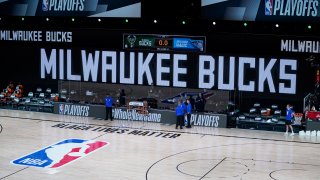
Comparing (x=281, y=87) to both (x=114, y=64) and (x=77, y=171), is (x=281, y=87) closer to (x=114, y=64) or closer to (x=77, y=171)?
(x=114, y=64)

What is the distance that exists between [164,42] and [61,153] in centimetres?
1106

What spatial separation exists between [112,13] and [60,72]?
20.0 feet

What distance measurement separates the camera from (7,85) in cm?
4025

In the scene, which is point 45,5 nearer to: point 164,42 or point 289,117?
point 164,42

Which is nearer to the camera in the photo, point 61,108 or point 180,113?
point 180,113

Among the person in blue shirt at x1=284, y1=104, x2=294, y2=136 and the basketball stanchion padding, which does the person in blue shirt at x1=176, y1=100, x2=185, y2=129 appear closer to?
the person in blue shirt at x1=284, y1=104, x2=294, y2=136

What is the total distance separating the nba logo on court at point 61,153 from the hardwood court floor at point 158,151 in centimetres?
38

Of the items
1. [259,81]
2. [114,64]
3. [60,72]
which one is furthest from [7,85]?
[259,81]

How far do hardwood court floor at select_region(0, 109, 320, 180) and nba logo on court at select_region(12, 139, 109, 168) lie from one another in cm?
38

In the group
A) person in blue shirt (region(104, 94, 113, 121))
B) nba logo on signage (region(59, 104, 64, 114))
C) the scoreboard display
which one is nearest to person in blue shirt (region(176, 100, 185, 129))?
the scoreboard display

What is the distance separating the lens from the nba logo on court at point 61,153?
23594 millimetres

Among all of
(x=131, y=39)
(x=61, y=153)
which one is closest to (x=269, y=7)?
(x=131, y=39)

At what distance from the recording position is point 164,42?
33.8 meters

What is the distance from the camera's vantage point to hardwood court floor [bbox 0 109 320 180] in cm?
2205
